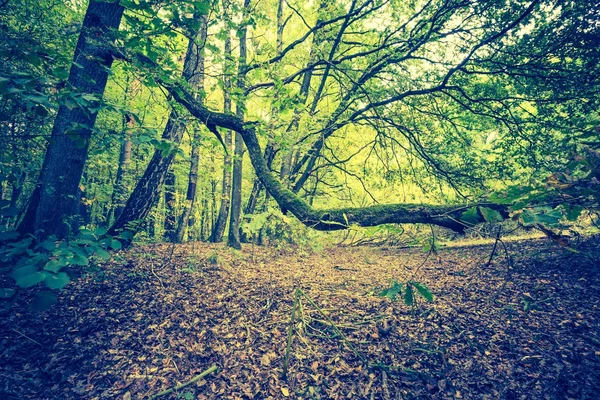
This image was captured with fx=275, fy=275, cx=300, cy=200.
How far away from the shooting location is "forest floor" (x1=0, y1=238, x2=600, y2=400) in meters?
2.59

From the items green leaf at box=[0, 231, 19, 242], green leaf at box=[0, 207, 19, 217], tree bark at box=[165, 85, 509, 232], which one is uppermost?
tree bark at box=[165, 85, 509, 232]

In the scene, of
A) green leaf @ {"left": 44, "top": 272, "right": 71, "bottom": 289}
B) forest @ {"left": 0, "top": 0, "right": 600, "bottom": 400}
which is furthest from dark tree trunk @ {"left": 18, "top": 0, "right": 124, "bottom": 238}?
green leaf @ {"left": 44, "top": 272, "right": 71, "bottom": 289}

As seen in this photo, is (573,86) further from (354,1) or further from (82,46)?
(82,46)

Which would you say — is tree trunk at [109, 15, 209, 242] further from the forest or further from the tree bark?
the tree bark

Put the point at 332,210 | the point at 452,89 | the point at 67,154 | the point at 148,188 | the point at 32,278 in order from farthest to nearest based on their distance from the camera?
the point at 148,188
the point at 452,89
the point at 67,154
the point at 332,210
the point at 32,278

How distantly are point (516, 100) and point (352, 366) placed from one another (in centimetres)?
515

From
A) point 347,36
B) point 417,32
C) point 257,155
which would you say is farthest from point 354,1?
point 257,155

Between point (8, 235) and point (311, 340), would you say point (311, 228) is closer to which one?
point (311, 340)

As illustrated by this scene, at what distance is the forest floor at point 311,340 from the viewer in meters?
2.59

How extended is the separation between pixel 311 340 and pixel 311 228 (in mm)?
1589

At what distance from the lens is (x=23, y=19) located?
406cm

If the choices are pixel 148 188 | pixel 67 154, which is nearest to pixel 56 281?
pixel 67 154

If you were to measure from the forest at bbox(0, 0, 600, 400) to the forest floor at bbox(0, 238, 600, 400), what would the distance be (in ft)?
0.08

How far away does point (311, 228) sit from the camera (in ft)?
14.2
